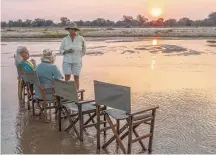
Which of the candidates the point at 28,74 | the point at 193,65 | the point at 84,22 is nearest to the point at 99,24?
the point at 84,22

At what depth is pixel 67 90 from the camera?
6141 millimetres

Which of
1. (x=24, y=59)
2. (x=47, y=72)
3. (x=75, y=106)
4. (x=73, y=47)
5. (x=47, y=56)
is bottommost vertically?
(x=75, y=106)

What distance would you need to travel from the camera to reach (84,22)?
501 feet

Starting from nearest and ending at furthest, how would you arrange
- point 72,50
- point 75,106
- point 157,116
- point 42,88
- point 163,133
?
point 75,106
point 163,133
point 42,88
point 157,116
point 72,50

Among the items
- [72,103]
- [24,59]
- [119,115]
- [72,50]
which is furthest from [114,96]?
[24,59]

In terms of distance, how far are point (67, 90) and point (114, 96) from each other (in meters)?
1.16

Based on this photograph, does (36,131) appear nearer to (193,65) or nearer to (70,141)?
(70,141)

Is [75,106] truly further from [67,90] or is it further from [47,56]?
[47,56]

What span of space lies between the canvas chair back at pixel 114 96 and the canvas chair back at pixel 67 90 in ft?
1.76

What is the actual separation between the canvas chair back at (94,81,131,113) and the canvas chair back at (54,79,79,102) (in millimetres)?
535

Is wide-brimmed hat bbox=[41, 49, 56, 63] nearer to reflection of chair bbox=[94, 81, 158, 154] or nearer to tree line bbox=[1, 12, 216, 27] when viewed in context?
reflection of chair bbox=[94, 81, 158, 154]

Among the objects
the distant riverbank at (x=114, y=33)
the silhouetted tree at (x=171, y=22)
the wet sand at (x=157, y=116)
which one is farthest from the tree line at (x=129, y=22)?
the wet sand at (x=157, y=116)

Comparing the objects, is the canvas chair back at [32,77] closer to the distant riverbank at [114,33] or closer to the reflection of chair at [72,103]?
the reflection of chair at [72,103]

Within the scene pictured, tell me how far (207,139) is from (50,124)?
125 inches
